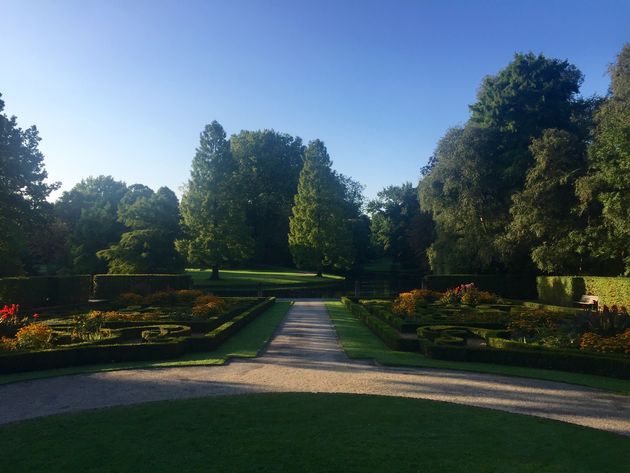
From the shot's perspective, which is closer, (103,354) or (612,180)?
(103,354)

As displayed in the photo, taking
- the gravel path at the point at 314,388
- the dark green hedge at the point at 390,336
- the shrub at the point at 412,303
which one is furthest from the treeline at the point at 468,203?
the gravel path at the point at 314,388

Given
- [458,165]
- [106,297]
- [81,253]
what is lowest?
[106,297]

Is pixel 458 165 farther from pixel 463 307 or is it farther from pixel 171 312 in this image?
pixel 171 312

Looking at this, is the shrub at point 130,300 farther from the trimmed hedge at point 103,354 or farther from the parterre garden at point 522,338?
the parterre garden at point 522,338

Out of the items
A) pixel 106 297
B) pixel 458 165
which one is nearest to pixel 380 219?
pixel 458 165

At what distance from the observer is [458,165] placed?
3512 centimetres

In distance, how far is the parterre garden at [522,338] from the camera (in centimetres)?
1153

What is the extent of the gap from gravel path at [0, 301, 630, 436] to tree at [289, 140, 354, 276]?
42.3 metres

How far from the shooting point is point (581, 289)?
26.9 metres

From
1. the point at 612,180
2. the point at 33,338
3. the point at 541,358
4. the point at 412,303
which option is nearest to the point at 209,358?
the point at 33,338

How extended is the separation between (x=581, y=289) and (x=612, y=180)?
257 inches

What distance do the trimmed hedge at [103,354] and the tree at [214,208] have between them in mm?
32446

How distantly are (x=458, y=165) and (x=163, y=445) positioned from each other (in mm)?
32491

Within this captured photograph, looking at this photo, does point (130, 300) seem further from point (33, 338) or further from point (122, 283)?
point (33, 338)
